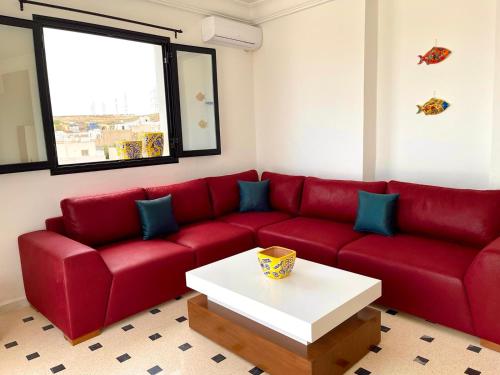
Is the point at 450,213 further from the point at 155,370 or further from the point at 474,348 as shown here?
the point at 155,370

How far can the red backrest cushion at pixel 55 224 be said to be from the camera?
10.3 ft

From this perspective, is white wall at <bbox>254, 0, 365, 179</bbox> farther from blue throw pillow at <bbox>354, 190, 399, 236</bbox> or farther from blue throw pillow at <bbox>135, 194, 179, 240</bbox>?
blue throw pillow at <bbox>135, 194, 179, 240</bbox>

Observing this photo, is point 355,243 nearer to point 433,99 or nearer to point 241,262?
point 241,262

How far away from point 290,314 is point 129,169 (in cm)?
237

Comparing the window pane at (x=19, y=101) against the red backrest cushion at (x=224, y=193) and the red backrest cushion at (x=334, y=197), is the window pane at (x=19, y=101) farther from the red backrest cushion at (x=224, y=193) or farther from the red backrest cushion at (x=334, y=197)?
the red backrest cushion at (x=334, y=197)

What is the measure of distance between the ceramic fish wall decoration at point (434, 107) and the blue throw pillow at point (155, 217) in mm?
2489

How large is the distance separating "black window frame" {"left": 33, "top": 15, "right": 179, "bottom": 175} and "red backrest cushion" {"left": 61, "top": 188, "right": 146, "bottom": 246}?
342 millimetres

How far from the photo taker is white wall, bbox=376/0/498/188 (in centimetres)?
320

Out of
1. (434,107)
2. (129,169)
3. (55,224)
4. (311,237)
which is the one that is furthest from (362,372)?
(129,169)

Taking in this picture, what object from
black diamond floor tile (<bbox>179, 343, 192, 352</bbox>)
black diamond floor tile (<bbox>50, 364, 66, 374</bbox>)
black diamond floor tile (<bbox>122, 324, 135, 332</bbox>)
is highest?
black diamond floor tile (<bbox>122, 324, 135, 332</bbox>)

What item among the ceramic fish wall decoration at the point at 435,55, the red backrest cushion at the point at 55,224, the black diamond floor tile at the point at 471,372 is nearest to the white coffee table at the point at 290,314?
the black diamond floor tile at the point at 471,372

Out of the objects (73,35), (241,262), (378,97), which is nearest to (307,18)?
(378,97)

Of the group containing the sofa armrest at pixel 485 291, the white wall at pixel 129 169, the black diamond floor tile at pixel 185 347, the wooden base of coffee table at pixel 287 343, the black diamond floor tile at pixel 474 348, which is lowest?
the black diamond floor tile at pixel 185 347

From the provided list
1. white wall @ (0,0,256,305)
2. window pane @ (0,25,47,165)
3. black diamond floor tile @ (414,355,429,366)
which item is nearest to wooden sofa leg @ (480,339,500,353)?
black diamond floor tile @ (414,355,429,366)
